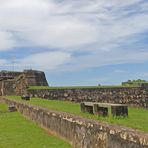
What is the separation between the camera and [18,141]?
1029 centimetres

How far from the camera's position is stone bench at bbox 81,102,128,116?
8617mm

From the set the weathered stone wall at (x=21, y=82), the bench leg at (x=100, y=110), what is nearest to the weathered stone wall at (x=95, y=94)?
the weathered stone wall at (x=21, y=82)

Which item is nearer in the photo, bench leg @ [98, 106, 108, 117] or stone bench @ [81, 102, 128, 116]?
stone bench @ [81, 102, 128, 116]

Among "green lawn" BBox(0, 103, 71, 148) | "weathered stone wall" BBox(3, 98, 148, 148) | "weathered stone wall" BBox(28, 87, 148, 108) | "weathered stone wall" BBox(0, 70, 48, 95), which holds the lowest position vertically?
"green lawn" BBox(0, 103, 71, 148)

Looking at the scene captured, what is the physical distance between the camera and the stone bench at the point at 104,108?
8.62 metres

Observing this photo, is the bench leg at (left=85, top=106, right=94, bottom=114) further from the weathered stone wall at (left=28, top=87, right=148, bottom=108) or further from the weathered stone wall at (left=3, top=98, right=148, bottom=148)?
the weathered stone wall at (left=28, top=87, right=148, bottom=108)

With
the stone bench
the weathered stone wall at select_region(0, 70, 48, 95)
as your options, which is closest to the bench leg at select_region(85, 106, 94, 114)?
the stone bench

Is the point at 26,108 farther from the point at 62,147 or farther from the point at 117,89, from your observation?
the point at 117,89

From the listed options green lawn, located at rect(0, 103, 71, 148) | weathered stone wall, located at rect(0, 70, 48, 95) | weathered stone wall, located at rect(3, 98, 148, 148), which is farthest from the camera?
weathered stone wall, located at rect(0, 70, 48, 95)

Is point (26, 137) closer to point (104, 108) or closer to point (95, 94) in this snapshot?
point (104, 108)

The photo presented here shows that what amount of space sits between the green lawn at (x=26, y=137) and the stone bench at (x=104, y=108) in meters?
1.07

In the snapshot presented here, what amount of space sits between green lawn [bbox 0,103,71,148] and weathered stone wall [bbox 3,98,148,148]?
0.81ft

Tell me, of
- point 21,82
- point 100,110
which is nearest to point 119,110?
point 100,110

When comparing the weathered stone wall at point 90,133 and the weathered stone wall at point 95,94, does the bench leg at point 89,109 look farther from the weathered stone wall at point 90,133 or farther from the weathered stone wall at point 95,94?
the weathered stone wall at point 95,94
